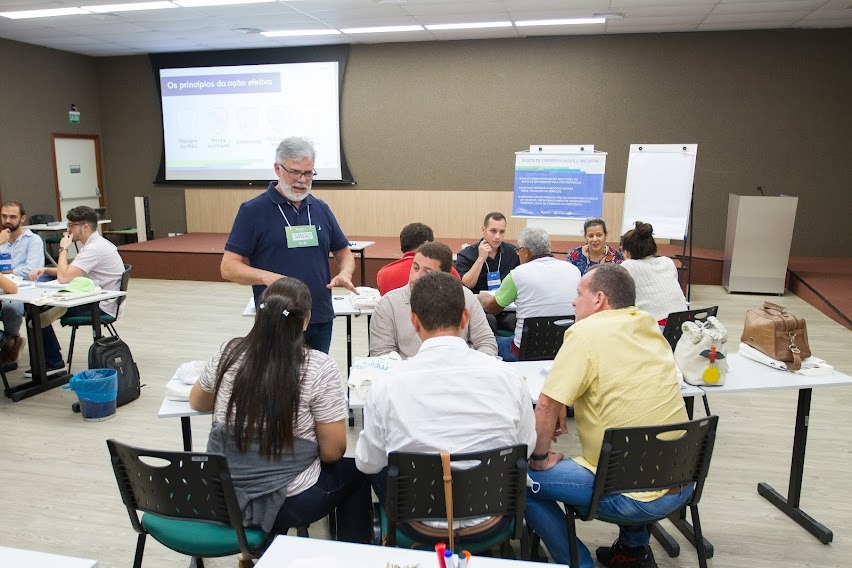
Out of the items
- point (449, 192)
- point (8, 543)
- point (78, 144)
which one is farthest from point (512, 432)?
point (78, 144)

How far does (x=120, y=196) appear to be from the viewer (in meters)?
10.7

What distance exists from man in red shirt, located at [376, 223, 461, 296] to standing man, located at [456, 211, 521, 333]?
64 cm

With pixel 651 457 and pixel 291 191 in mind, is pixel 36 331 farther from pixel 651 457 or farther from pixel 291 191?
pixel 651 457

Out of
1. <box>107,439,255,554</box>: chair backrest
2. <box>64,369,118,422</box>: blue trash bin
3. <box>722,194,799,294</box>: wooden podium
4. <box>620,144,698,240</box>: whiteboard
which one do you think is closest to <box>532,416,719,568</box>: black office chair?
<box>107,439,255,554</box>: chair backrest

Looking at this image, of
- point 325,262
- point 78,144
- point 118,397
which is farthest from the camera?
point 78,144

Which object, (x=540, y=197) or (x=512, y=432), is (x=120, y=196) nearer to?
(x=540, y=197)

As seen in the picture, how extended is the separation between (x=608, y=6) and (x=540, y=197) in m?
2.27

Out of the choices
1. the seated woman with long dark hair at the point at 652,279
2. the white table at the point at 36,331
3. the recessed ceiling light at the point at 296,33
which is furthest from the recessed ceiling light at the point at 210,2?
the seated woman with long dark hair at the point at 652,279

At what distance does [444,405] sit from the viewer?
5.56 feet

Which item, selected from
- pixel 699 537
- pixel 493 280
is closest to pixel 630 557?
pixel 699 537

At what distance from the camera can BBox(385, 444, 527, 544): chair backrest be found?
1.69m

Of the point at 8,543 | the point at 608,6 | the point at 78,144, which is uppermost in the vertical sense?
the point at 608,6

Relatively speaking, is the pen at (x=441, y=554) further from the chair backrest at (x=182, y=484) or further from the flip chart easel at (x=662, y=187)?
the flip chart easel at (x=662, y=187)

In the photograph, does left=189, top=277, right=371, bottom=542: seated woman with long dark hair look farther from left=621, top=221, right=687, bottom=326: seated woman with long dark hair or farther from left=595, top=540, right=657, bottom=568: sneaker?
left=621, top=221, right=687, bottom=326: seated woman with long dark hair
